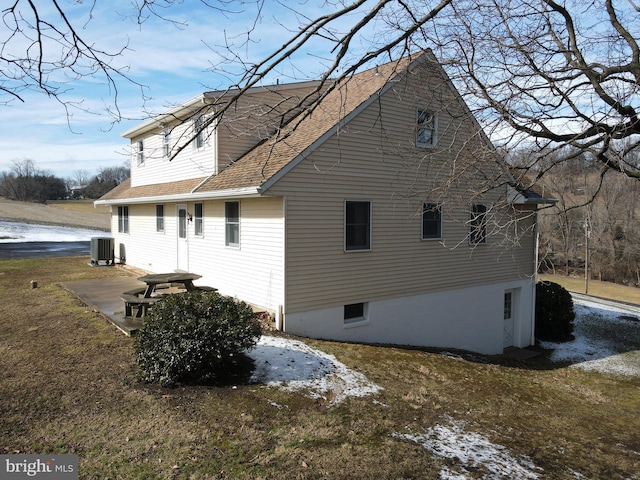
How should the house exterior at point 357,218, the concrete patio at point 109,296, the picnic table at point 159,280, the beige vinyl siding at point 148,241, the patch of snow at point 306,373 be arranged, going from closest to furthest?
the patch of snow at point 306,373, the concrete patio at point 109,296, the picnic table at point 159,280, the house exterior at point 357,218, the beige vinyl siding at point 148,241

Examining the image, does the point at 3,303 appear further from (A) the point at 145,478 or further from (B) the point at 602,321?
(B) the point at 602,321

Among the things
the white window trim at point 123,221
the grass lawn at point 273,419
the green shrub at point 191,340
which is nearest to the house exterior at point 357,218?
the grass lawn at point 273,419

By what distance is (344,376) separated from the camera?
777 cm

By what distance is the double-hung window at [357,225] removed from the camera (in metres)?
11.4

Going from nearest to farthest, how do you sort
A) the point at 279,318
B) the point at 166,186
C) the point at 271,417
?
the point at 271,417 → the point at 279,318 → the point at 166,186

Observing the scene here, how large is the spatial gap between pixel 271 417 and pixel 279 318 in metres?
4.60

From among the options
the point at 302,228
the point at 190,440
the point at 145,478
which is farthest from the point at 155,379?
the point at 302,228

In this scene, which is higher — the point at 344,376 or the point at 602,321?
the point at 344,376

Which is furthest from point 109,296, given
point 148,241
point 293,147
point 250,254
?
point 293,147

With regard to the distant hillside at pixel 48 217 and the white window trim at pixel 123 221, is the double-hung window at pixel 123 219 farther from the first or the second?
the distant hillside at pixel 48 217

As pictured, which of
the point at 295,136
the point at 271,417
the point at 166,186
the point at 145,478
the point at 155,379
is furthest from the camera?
the point at 166,186

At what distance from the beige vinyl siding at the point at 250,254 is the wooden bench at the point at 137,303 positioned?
2.39 m

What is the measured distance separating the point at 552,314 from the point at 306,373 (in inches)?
518

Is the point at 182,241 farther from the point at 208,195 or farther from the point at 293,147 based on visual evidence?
the point at 293,147
